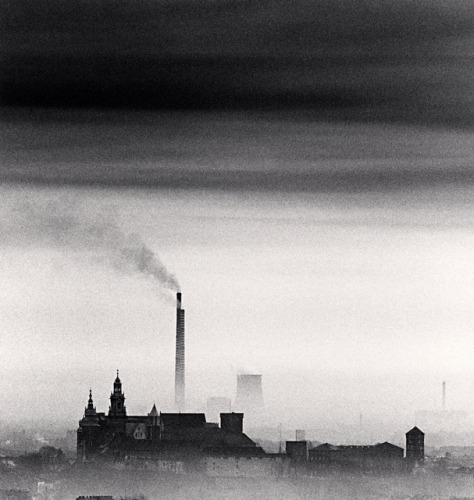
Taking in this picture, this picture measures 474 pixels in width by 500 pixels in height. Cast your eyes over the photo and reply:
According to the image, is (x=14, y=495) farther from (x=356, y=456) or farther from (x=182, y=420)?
(x=356, y=456)

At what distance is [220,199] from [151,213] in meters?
0.32

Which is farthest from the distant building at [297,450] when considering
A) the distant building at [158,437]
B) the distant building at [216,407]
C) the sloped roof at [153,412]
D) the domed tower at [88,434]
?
the domed tower at [88,434]

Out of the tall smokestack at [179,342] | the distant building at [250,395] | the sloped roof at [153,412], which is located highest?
the tall smokestack at [179,342]

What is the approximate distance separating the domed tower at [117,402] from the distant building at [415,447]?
1357 millimetres

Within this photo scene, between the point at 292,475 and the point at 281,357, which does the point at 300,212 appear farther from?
the point at 292,475

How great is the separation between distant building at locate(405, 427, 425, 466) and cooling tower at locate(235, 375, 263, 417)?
30.0 inches

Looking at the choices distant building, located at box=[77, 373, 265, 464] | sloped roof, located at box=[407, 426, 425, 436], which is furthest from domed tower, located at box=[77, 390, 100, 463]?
sloped roof, located at box=[407, 426, 425, 436]

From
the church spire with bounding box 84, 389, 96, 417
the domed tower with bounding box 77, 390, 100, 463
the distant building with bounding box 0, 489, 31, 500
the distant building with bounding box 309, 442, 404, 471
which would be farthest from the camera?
the distant building with bounding box 309, 442, 404, 471

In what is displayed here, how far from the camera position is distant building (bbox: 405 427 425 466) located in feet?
31.1

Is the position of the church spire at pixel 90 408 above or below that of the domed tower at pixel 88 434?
above

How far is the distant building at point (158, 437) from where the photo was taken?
947 cm

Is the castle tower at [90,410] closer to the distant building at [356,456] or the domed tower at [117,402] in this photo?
the domed tower at [117,402]

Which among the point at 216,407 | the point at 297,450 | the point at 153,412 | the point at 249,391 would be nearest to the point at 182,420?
the point at 153,412

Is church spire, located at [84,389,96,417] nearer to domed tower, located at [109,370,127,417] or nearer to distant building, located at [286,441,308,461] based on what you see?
domed tower, located at [109,370,127,417]
